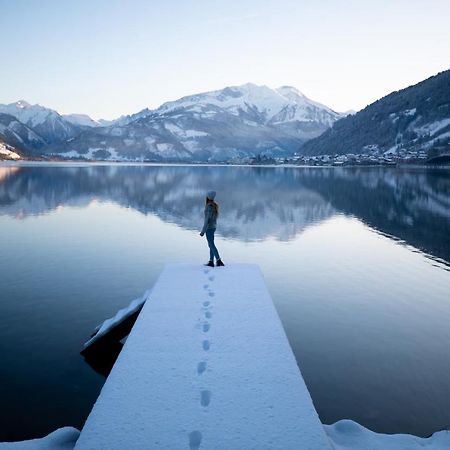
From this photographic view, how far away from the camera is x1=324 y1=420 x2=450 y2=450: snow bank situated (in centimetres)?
901

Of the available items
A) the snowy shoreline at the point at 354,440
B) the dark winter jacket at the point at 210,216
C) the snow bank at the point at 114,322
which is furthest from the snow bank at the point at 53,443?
the dark winter jacket at the point at 210,216

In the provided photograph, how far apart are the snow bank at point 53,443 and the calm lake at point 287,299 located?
196 cm

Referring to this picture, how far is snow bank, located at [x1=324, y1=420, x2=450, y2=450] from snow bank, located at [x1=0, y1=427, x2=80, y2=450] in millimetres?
5521

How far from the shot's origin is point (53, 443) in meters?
8.31

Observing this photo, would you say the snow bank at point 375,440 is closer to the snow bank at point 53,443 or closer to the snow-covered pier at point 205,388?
the snow-covered pier at point 205,388

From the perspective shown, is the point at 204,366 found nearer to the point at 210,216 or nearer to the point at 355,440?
the point at 355,440

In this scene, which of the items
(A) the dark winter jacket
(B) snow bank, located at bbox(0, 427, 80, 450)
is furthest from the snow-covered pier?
(A) the dark winter jacket

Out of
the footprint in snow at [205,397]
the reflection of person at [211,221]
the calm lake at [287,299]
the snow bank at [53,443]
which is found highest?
the reflection of person at [211,221]

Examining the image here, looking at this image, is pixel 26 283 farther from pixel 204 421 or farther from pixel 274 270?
pixel 204 421

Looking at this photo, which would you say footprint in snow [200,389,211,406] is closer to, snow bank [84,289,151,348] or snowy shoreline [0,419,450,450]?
snowy shoreline [0,419,450,450]

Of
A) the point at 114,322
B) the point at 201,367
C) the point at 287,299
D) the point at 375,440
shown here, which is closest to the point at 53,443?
the point at 201,367

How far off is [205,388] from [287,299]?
12.3m

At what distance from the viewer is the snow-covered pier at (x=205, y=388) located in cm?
709

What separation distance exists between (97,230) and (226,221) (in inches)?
557
